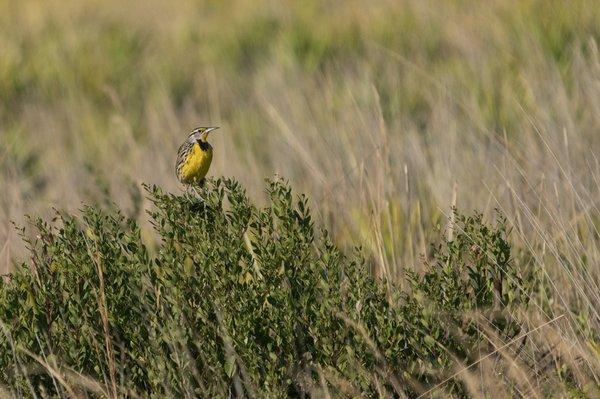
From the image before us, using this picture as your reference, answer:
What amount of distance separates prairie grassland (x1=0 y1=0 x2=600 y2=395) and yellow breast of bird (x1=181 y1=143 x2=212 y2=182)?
207 mm

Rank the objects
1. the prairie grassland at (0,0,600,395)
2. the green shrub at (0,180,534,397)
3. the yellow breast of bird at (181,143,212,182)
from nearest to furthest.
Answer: the green shrub at (0,180,534,397) → the prairie grassland at (0,0,600,395) → the yellow breast of bird at (181,143,212,182)

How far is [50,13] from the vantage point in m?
10.5

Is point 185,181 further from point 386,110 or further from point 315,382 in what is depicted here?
point 386,110

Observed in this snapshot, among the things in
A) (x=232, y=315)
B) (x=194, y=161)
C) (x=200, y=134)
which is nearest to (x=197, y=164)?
(x=194, y=161)

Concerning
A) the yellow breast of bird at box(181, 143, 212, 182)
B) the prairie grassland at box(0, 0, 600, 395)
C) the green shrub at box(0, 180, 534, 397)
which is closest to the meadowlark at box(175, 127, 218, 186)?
the yellow breast of bird at box(181, 143, 212, 182)

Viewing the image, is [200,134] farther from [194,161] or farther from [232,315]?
[232,315]

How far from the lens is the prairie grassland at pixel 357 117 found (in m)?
3.63

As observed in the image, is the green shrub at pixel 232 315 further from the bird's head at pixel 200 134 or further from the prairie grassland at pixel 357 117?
the bird's head at pixel 200 134

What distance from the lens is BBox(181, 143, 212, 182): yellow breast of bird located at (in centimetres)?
388

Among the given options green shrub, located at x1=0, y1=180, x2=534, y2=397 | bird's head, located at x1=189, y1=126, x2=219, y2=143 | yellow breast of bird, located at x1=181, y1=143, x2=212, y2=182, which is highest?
bird's head, located at x1=189, y1=126, x2=219, y2=143

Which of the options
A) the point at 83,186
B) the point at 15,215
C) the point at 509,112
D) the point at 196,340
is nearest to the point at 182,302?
the point at 196,340

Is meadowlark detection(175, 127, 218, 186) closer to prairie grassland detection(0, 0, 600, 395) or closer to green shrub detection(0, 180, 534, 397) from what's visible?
prairie grassland detection(0, 0, 600, 395)

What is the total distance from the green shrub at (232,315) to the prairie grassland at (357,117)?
0.71 ft

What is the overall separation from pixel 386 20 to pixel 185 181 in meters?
3.81
